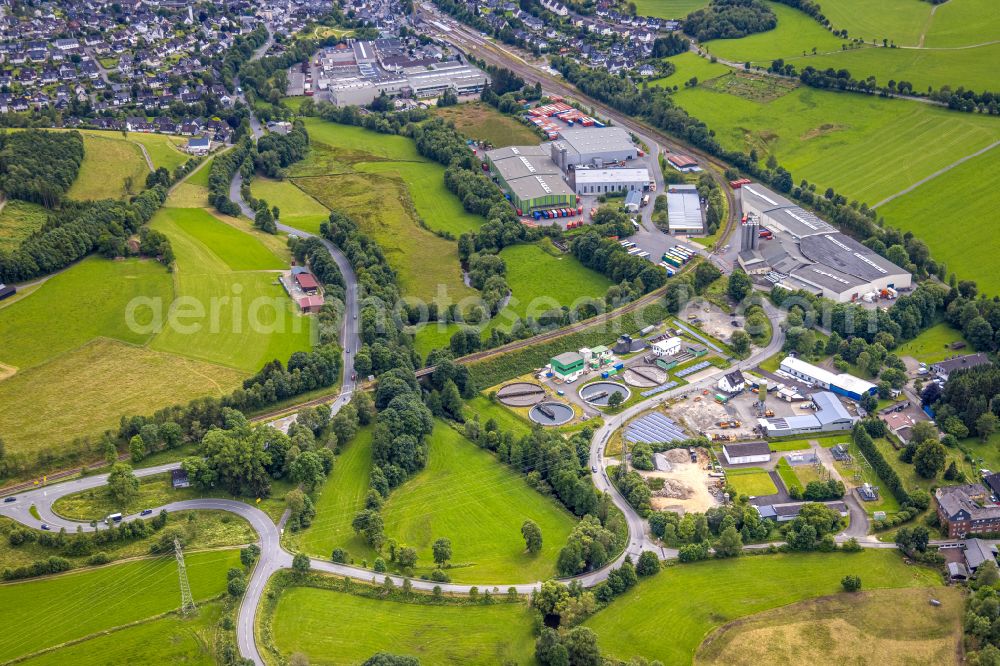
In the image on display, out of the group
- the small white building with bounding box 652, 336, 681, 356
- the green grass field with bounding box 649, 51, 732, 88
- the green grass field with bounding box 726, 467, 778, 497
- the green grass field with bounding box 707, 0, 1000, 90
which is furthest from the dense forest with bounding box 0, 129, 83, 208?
the green grass field with bounding box 707, 0, 1000, 90

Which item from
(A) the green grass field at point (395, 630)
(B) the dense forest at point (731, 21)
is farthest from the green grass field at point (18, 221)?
(B) the dense forest at point (731, 21)

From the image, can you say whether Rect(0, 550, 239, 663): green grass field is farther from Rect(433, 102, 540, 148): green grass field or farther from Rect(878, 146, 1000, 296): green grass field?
Rect(433, 102, 540, 148): green grass field

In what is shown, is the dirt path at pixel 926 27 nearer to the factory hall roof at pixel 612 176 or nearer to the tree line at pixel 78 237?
the factory hall roof at pixel 612 176

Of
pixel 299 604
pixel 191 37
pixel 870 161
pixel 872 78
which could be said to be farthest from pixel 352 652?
pixel 191 37

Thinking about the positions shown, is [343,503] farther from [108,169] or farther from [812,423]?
[108,169]

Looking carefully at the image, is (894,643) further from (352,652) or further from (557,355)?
(557,355)

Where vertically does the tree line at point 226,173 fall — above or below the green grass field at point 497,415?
above
